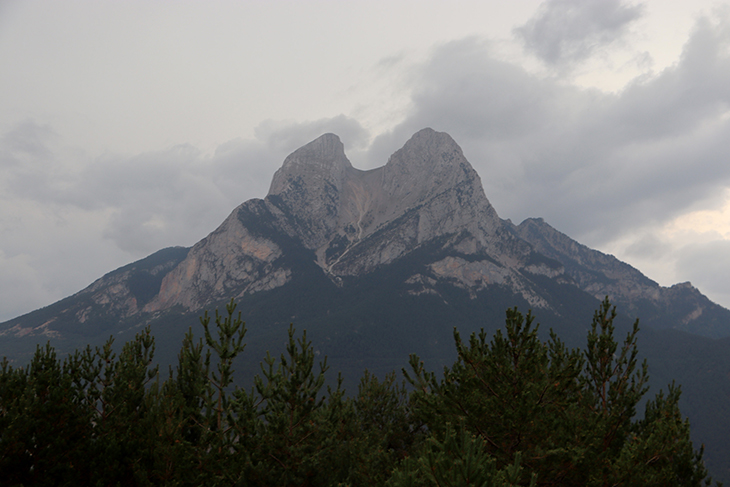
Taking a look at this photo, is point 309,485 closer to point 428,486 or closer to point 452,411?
point 452,411

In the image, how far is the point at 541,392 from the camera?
16562 millimetres

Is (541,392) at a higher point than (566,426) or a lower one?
higher

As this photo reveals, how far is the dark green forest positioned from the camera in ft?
55.0

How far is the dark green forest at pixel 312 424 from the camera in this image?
16.8 meters

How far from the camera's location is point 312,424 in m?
21.4

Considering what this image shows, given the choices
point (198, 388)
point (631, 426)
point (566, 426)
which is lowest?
point (631, 426)

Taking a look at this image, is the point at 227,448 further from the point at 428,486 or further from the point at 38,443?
the point at 428,486

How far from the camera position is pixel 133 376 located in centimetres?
2720

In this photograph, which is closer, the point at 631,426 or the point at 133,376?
the point at 631,426

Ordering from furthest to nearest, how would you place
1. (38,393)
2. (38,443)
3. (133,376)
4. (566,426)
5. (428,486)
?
(133,376) → (38,393) → (38,443) → (566,426) → (428,486)

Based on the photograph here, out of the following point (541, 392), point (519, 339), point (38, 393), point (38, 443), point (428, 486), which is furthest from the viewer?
point (38, 393)

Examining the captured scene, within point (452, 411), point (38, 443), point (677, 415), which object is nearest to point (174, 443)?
point (38, 443)

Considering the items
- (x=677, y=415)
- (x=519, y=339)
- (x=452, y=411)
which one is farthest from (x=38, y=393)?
(x=677, y=415)

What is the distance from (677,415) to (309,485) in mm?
17166
